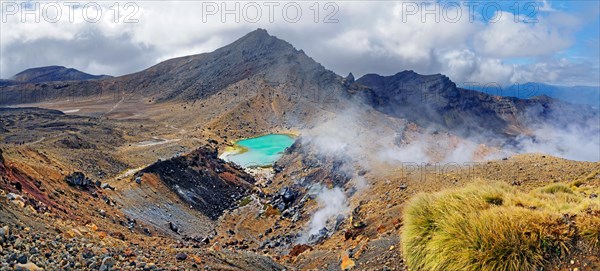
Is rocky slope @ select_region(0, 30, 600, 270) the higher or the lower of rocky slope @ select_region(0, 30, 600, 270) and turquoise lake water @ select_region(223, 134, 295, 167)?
the higher

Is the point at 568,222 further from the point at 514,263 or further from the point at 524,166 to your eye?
the point at 524,166

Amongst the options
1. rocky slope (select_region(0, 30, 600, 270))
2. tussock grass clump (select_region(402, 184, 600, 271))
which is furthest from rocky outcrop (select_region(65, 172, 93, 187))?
tussock grass clump (select_region(402, 184, 600, 271))

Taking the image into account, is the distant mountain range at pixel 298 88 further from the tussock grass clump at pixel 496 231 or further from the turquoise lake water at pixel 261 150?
the tussock grass clump at pixel 496 231

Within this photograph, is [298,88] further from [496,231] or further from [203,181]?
[496,231]

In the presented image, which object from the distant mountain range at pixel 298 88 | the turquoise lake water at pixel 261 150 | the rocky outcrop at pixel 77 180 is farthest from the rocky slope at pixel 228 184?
the turquoise lake water at pixel 261 150

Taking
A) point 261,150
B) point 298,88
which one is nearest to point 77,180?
point 261,150

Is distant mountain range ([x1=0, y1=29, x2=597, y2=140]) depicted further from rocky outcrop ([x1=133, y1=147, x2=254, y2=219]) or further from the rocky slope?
rocky outcrop ([x1=133, y1=147, x2=254, y2=219])
